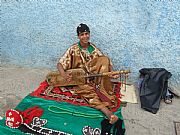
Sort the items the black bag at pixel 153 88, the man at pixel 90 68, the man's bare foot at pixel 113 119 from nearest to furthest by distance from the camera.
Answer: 1. the man's bare foot at pixel 113 119
2. the man at pixel 90 68
3. the black bag at pixel 153 88

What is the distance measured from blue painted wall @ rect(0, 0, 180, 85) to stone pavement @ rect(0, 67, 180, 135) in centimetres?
33

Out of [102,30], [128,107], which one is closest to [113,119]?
[128,107]

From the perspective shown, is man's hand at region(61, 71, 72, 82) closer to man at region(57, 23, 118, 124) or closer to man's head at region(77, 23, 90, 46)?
man at region(57, 23, 118, 124)

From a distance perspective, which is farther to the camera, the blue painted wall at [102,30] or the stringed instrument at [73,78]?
the blue painted wall at [102,30]

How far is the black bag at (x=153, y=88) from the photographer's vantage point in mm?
3577

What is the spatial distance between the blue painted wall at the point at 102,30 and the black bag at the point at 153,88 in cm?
38

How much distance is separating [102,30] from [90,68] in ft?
2.47

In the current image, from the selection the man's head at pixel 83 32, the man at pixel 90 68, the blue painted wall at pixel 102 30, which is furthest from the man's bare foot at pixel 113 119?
the blue painted wall at pixel 102 30

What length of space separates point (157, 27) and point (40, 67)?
1998mm

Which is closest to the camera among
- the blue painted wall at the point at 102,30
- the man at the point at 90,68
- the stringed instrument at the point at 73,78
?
the man at the point at 90,68

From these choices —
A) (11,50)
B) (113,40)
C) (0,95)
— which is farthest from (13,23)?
(113,40)

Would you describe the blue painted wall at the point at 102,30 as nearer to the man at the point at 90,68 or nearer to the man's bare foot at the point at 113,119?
the man at the point at 90,68

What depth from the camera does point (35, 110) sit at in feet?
10.4

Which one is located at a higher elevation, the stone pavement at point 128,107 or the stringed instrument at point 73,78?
the stringed instrument at point 73,78
